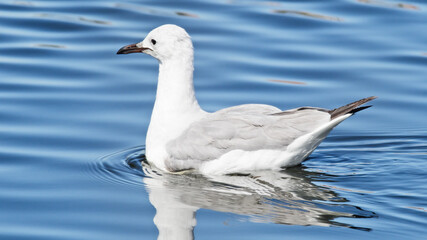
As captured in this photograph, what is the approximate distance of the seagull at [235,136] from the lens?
8586 millimetres

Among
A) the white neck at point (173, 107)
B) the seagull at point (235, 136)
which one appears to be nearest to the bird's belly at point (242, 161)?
the seagull at point (235, 136)

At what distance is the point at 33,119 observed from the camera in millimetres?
10195

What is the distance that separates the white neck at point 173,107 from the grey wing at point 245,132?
22 cm

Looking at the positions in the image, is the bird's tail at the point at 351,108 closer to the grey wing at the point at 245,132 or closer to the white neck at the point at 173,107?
the grey wing at the point at 245,132

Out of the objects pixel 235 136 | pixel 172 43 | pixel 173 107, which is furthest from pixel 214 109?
pixel 235 136

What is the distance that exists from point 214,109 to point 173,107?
5.23ft

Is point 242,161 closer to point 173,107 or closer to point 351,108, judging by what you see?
point 173,107

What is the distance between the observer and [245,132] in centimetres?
859

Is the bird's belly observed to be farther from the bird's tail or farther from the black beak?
the black beak

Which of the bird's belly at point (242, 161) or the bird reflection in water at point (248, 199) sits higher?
the bird's belly at point (242, 161)

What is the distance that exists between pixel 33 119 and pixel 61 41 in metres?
3.59

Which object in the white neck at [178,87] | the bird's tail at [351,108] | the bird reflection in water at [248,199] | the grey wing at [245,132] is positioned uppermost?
the white neck at [178,87]

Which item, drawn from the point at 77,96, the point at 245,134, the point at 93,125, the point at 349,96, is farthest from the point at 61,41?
the point at 245,134

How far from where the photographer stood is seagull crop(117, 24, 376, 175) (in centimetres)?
859
